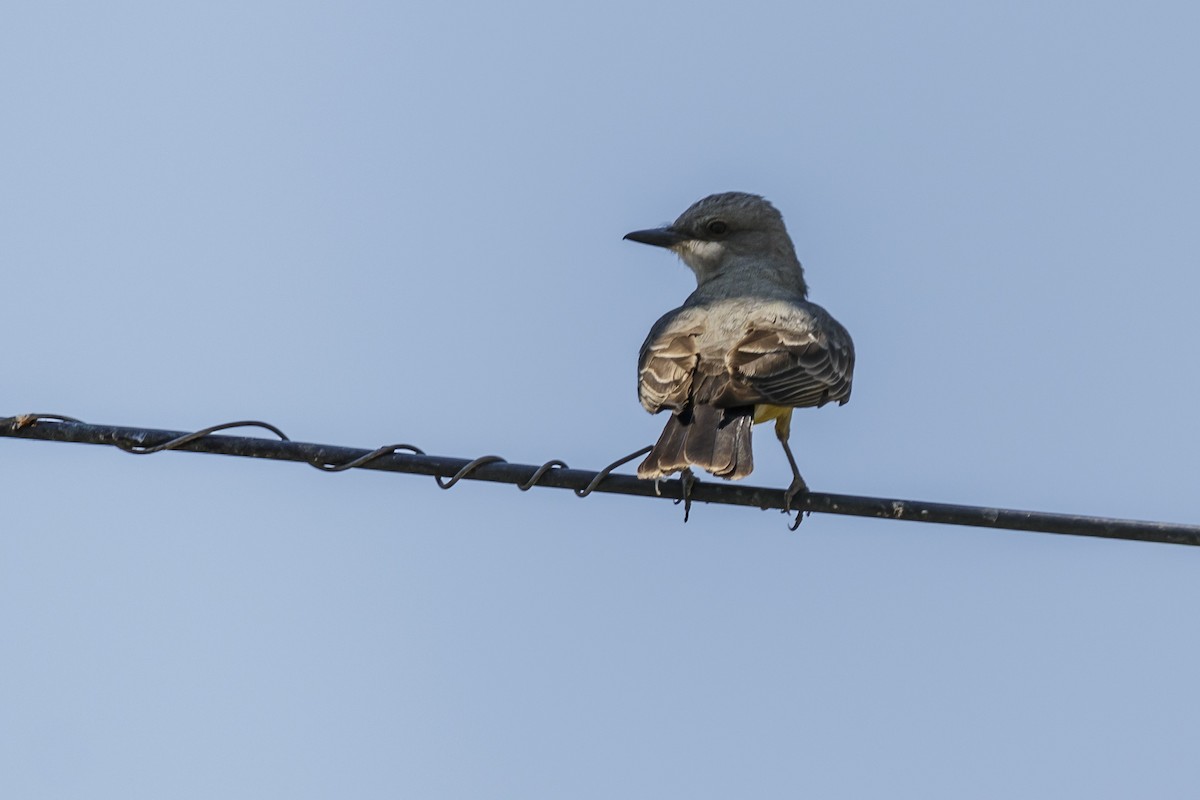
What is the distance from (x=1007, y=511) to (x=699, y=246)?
5538mm

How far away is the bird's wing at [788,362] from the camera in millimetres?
7992

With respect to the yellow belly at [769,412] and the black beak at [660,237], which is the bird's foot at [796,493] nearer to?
the yellow belly at [769,412]

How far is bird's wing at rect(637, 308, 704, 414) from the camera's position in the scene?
8.08 meters

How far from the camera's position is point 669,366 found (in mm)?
8234

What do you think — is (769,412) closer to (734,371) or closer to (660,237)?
(734,371)

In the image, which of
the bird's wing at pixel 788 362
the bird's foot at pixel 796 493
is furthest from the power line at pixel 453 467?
the bird's wing at pixel 788 362

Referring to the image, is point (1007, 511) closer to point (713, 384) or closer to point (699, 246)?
point (713, 384)

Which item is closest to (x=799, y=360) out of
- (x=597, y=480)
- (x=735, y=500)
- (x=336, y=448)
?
(x=735, y=500)

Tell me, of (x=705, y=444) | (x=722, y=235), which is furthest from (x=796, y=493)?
(x=722, y=235)

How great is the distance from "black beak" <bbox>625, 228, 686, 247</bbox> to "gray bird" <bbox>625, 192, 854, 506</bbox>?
1088 millimetres

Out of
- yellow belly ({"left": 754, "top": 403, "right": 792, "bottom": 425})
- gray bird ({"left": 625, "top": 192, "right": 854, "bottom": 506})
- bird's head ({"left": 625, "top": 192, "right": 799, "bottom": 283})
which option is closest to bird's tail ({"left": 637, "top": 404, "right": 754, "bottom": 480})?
gray bird ({"left": 625, "top": 192, "right": 854, "bottom": 506})

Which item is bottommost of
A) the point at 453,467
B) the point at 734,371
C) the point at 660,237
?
the point at 453,467

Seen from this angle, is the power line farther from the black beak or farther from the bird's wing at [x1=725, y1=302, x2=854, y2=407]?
the black beak

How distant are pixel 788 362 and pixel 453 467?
2510 mm
